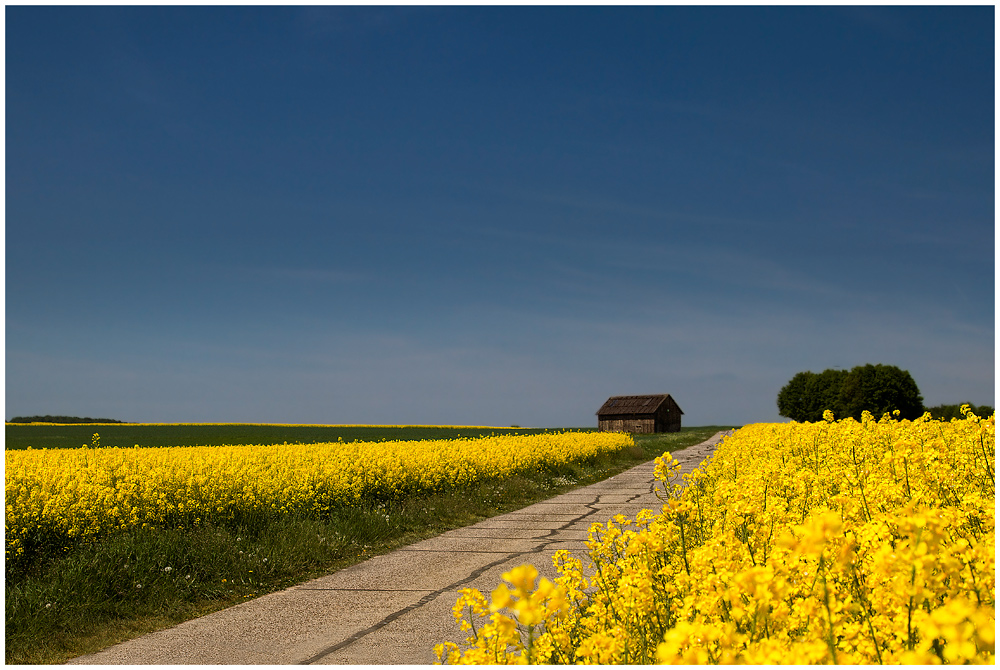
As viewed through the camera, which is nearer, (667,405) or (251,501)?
(251,501)

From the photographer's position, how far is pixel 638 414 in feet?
208

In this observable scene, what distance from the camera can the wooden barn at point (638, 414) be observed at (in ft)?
206

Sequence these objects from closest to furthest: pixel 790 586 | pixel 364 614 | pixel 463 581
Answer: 1. pixel 790 586
2. pixel 364 614
3. pixel 463 581

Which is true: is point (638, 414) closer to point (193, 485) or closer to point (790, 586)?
point (193, 485)

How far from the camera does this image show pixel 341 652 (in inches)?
195

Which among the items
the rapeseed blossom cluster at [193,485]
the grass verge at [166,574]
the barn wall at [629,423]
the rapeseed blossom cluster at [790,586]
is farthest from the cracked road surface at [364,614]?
the barn wall at [629,423]

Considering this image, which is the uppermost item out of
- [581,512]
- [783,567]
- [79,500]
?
[783,567]

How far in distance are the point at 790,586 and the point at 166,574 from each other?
6232 millimetres

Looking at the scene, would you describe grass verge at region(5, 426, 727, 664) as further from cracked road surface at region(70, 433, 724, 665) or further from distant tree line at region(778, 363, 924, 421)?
distant tree line at region(778, 363, 924, 421)

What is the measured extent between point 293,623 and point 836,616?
15.3 feet

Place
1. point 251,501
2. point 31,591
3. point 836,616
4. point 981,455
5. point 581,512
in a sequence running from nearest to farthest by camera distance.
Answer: point 836,616
point 981,455
point 31,591
point 251,501
point 581,512

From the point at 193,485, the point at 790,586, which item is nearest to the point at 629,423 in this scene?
the point at 193,485

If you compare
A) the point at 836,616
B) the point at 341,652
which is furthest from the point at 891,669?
the point at 341,652

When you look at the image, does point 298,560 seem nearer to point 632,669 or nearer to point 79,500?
point 79,500
